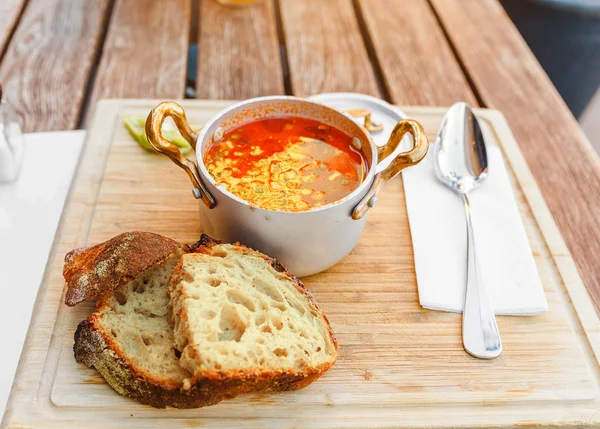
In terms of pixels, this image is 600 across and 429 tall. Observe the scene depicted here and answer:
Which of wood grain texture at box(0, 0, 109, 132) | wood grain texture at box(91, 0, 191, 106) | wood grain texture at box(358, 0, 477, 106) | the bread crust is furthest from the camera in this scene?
wood grain texture at box(358, 0, 477, 106)

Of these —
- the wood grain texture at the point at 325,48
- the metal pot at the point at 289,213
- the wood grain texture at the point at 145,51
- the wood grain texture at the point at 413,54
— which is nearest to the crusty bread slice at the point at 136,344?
the metal pot at the point at 289,213

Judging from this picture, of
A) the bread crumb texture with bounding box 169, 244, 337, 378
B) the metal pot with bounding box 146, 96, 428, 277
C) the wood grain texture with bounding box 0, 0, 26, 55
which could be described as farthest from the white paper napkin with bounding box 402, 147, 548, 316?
the wood grain texture with bounding box 0, 0, 26, 55

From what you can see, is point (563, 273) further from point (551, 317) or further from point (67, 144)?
point (67, 144)

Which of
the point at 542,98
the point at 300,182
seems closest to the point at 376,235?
the point at 300,182

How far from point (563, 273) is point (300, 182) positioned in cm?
79

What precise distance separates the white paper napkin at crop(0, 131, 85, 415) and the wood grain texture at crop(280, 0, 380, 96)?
0.95 m

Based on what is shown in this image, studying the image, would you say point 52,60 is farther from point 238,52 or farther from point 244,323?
point 244,323

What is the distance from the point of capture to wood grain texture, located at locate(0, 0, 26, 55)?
2.43 metres

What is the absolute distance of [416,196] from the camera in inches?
69.0

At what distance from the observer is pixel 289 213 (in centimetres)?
131

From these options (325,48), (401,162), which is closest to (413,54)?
(325,48)

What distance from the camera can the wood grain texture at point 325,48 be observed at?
2363 millimetres

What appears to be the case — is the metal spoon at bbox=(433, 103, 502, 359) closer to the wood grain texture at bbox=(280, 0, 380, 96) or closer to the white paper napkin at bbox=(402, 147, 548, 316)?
the white paper napkin at bbox=(402, 147, 548, 316)

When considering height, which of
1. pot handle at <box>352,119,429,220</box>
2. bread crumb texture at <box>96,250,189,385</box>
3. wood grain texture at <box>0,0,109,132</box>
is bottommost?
wood grain texture at <box>0,0,109,132</box>
